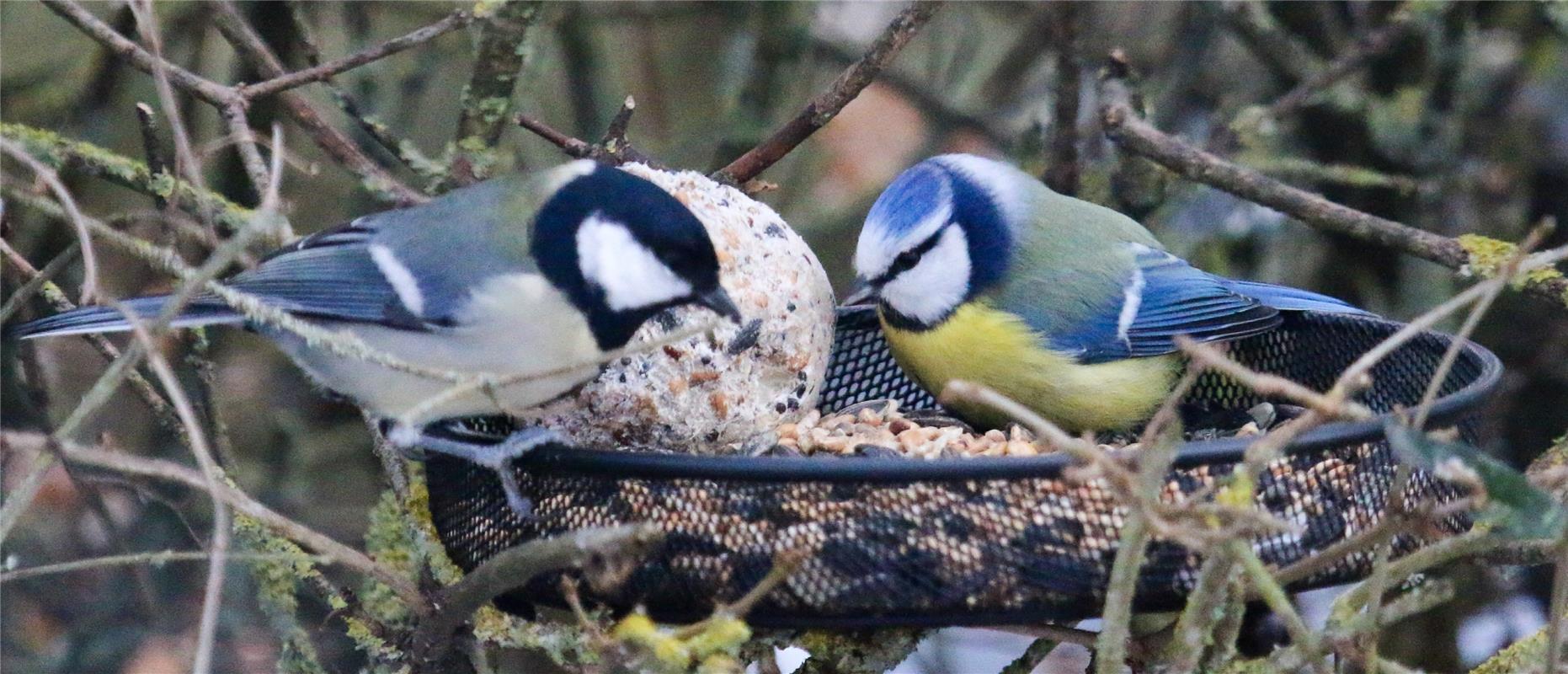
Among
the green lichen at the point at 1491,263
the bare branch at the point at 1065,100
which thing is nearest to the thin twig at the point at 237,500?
the green lichen at the point at 1491,263

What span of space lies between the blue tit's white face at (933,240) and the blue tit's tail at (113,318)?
1.01 m

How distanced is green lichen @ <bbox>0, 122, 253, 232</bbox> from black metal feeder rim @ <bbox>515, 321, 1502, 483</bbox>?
84cm

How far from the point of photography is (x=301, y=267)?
236 centimetres

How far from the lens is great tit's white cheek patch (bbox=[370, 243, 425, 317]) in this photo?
7.48ft

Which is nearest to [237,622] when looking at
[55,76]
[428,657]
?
[55,76]

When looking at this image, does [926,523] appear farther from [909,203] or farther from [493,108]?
[493,108]

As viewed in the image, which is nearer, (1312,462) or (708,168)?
(1312,462)

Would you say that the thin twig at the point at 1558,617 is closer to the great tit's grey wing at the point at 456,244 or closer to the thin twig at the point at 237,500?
the thin twig at the point at 237,500

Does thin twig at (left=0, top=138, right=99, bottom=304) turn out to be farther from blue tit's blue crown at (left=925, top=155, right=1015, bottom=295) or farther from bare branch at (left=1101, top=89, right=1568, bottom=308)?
bare branch at (left=1101, top=89, right=1568, bottom=308)

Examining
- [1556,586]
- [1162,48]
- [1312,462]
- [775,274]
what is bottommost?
[1556,586]

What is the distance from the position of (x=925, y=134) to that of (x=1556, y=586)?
281 cm

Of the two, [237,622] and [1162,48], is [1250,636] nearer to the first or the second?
[1162,48]

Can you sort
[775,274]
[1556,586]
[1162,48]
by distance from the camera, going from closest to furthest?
[1556,586]
[775,274]
[1162,48]

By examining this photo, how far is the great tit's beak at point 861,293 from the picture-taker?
8.81 ft
